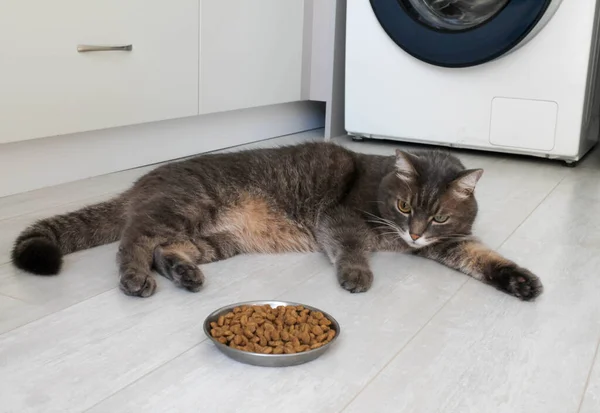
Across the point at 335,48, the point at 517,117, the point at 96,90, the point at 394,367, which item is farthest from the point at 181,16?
the point at 394,367

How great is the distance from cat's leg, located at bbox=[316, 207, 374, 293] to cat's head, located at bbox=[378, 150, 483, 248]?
0.29 feet

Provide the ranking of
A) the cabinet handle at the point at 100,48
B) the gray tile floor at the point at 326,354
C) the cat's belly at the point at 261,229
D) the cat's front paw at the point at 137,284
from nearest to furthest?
1. the gray tile floor at the point at 326,354
2. the cat's front paw at the point at 137,284
3. the cat's belly at the point at 261,229
4. the cabinet handle at the point at 100,48

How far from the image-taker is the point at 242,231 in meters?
1.89

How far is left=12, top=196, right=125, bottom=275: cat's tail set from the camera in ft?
5.11

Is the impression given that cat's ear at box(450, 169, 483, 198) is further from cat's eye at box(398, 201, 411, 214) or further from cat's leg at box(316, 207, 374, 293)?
cat's leg at box(316, 207, 374, 293)

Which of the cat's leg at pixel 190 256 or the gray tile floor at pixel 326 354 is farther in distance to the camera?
the cat's leg at pixel 190 256

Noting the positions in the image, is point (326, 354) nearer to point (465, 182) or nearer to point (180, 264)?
point (180, 264)

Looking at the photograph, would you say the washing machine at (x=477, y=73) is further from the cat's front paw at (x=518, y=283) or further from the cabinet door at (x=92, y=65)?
the cat's front paw at (x=518, y=283)

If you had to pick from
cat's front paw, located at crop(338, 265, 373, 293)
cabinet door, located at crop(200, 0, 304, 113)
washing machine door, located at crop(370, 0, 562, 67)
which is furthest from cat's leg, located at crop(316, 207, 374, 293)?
washing machine door, located at crop(370, 0, 562, 67)

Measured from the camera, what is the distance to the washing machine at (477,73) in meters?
2.97

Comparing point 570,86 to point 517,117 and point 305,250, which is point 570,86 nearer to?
point 517,117

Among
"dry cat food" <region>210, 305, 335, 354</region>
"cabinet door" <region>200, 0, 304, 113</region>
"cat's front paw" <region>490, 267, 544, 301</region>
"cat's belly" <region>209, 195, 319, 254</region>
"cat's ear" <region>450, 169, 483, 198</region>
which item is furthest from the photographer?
"cabinet door" <region>200, 0, 304, 113</region>

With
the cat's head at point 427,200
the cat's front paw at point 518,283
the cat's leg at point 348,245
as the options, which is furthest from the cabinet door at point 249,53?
the cat's front paw at point 518,283

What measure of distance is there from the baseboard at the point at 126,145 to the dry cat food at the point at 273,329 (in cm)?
122
